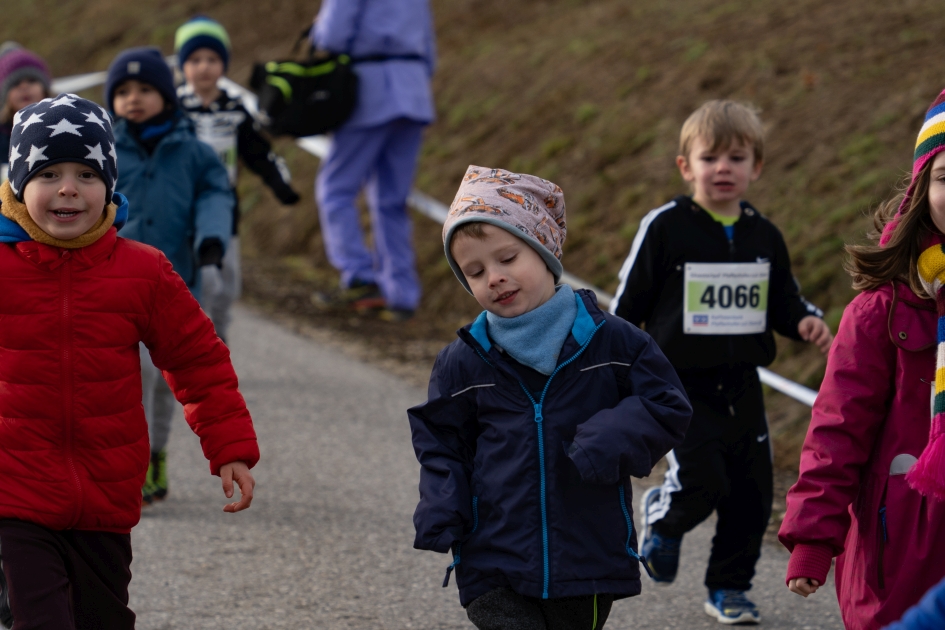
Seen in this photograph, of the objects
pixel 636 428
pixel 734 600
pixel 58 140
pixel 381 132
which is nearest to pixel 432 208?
pixel 381 132

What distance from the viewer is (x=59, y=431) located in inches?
133

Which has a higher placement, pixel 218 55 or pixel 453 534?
pixel 218 55

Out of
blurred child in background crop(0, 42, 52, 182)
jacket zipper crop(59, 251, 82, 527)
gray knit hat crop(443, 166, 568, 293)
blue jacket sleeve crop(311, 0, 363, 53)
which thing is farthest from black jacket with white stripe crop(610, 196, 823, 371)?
blue jacket sleeve crop(311, 0, 363, 53)

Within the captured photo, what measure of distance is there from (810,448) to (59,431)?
1.98 meters

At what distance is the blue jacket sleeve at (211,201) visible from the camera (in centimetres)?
526

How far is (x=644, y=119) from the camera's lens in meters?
10.2

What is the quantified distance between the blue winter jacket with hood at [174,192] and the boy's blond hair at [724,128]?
2029 millimetres

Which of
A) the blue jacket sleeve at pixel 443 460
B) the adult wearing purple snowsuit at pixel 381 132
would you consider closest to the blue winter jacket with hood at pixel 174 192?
the blue jacket sleeve at pixel 443 460

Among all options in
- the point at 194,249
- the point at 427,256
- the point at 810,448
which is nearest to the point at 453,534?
the point at 810,448

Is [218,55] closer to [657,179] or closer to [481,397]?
[657,179]

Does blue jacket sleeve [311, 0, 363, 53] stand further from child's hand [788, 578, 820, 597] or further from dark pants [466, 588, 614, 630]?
child's hand [788, 578, 820, 597]

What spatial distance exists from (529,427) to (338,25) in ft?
20.8

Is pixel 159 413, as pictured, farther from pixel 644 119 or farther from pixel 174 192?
pixel 644 119

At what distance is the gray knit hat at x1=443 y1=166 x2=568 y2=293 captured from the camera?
322cm
